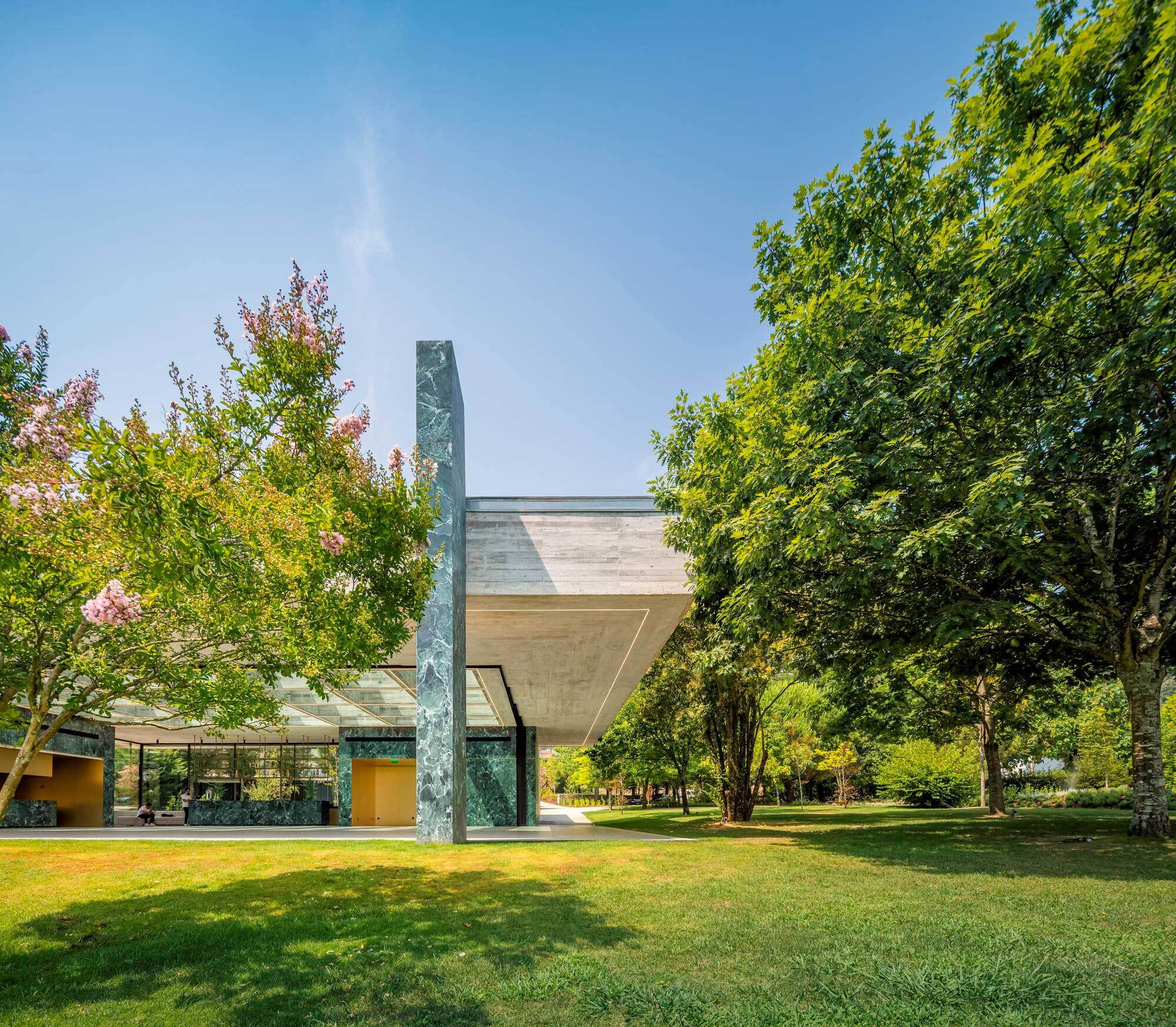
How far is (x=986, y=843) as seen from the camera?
12922 mm

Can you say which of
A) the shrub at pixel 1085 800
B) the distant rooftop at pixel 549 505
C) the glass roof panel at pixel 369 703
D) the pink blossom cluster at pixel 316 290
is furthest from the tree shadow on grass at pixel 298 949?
the shrub at pixel 1085 800

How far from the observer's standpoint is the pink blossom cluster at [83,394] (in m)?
5.45

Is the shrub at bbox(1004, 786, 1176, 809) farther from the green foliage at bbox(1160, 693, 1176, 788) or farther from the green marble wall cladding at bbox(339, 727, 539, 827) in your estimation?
the green marble wall cladding at bbox(339, 727, 539, 827)

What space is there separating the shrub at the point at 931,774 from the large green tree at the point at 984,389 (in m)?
26.2

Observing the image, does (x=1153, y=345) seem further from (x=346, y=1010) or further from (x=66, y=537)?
(x=66, y=537)

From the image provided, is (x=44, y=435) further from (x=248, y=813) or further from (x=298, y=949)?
(x=248, y=813)

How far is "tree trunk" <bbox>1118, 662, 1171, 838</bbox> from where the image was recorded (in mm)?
11461

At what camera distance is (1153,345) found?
26.1 ft

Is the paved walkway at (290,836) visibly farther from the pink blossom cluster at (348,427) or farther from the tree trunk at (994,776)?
the tree trunk at (994,776)

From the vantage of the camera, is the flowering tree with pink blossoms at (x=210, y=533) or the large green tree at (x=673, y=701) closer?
the flowering tree with pink blossoms at (x=210, y=533)

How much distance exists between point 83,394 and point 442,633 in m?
7.38

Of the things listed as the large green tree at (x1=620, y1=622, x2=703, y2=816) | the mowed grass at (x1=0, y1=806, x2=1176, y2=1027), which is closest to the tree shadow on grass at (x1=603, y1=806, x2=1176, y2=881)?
the mowed grass at (x1=0, y1=806, x2=1176, y2=1027)

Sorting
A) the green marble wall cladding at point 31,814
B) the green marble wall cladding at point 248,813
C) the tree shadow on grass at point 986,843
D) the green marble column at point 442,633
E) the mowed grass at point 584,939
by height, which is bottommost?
the green marble wall cladding at point 248,813

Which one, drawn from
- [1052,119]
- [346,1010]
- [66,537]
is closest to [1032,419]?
[1052,119]
